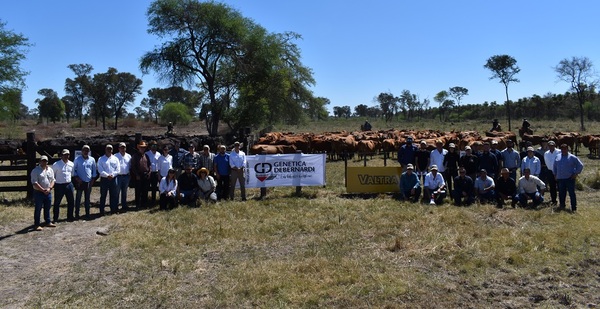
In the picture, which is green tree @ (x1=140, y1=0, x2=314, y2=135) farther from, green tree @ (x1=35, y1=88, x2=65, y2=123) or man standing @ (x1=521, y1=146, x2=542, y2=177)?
green tree @ (x1=35, y1=88, x2=65, y2=123)

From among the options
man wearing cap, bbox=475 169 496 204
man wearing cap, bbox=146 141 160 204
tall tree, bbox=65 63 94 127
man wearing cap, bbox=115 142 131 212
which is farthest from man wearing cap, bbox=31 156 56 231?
tall tree, bbox=65 63 94 127

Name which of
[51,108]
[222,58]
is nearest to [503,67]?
[222,58]

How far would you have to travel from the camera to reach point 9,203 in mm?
12836

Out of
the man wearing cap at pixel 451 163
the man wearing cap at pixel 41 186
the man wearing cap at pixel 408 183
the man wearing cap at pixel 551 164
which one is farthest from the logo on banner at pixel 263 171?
the man wearing cap at pixel 551 164

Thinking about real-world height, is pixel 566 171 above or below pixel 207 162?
below

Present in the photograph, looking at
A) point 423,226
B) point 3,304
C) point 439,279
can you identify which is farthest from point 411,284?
point 3,304

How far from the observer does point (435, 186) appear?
12609 mm

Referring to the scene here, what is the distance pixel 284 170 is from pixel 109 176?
4933mm

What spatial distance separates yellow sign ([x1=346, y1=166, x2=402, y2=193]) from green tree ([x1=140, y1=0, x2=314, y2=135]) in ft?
78.9

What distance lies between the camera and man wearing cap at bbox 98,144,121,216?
11586mm

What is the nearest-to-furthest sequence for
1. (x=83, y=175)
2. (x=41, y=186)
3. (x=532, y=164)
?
(x=41, y=186) < (x=83, y=175) < (x=532, y=164)

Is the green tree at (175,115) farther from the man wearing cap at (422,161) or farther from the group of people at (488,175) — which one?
the group of people at (488,175)

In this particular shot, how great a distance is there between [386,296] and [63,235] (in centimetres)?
688

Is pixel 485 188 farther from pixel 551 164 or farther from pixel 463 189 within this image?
pixel 551 164
